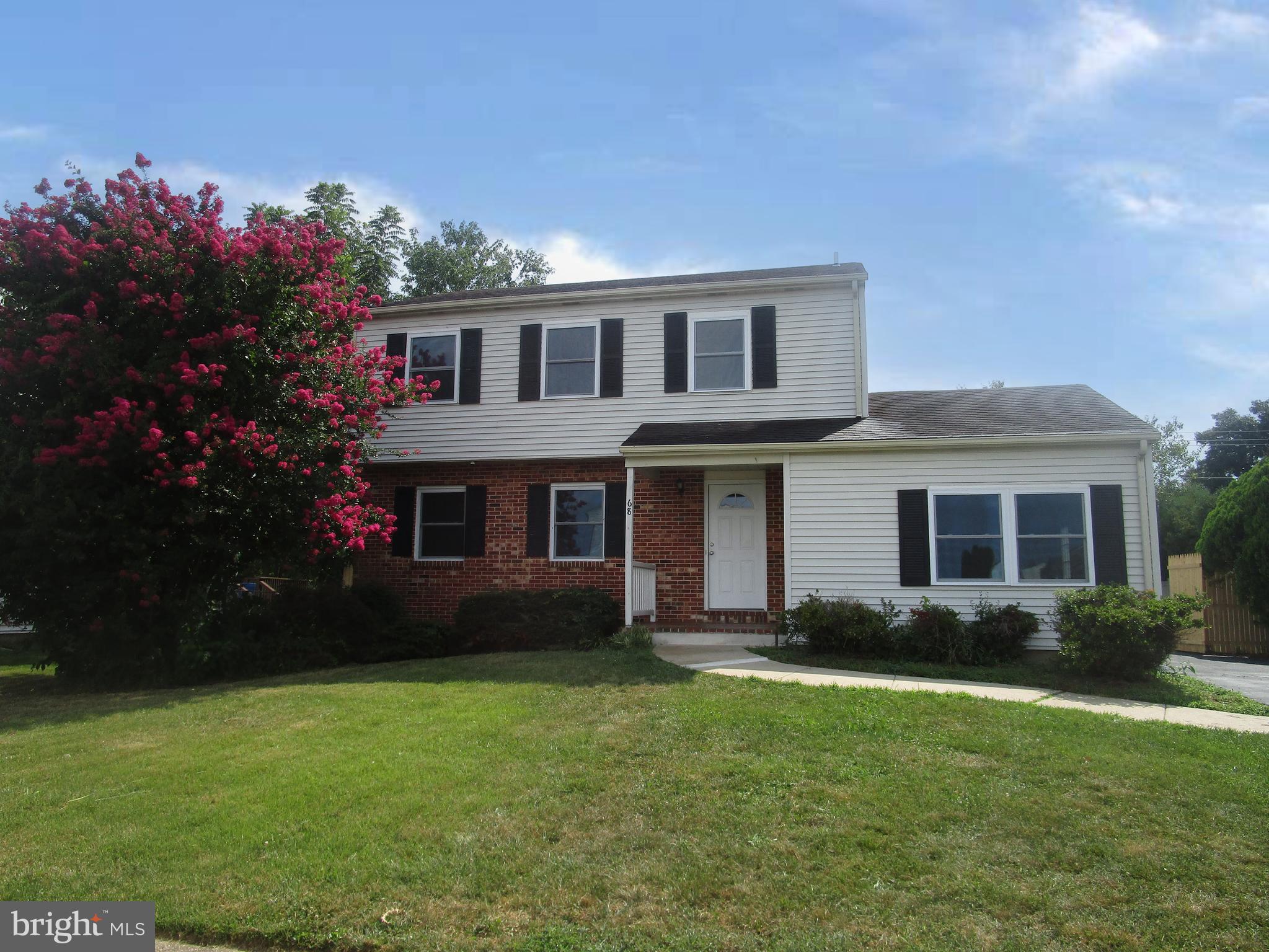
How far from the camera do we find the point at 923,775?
5418mm

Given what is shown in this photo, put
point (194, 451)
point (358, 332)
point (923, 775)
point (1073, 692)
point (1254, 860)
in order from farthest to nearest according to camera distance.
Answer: point (358, 332) → point (194, 451) → point (1073, 692) → point (923, 775) → point (1254, 860)

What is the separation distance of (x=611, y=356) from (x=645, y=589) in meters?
3.89

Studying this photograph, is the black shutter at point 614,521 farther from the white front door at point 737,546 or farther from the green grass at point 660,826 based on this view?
the green grass at point 660,826

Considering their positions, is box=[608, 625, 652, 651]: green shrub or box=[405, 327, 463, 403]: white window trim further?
box=[405, 327, 463, 403]: white window trim

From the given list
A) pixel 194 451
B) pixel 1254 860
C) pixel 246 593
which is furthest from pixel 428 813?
pixel 246 593

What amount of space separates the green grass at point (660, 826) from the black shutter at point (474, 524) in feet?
22.2

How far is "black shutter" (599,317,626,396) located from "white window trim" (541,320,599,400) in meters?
0.06

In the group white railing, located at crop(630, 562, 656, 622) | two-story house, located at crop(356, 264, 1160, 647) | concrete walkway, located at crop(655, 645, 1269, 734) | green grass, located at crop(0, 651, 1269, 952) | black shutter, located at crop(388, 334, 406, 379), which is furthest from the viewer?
black shutter, located at crop(388, 334, 406, 379)

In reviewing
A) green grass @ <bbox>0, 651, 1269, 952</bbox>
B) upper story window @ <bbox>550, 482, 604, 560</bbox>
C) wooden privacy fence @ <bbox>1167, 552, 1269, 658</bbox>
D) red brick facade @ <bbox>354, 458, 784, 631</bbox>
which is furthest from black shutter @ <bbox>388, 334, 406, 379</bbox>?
wooden privacy fence @ <bbox>1167, 552, 1269, 658</bbox>

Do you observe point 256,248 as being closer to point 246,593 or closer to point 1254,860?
point 246,593

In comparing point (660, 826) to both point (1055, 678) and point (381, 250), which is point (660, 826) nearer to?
point (1055, 678)

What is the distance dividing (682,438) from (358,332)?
21.1 ft

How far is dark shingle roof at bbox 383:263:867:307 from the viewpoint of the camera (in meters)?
13.7

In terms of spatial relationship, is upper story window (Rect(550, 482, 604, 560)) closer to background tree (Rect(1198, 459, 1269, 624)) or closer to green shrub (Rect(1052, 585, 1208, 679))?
green shrub (Rect(1052, 585, 1208, 679))
